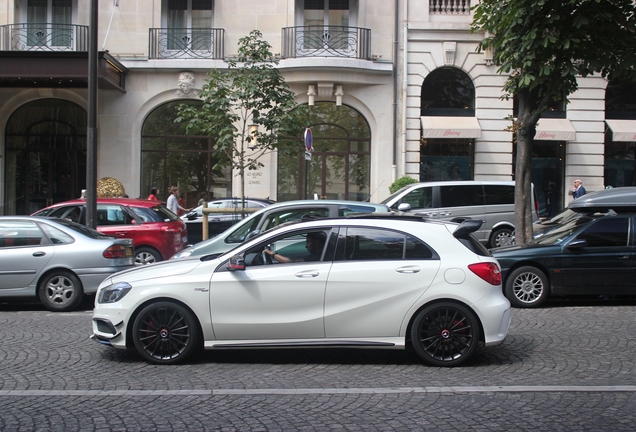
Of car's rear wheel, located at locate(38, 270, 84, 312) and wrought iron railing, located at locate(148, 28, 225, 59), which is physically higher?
wrought iron railing, located at locate(148, 28, 225, 59)

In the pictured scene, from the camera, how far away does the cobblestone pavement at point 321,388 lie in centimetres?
512

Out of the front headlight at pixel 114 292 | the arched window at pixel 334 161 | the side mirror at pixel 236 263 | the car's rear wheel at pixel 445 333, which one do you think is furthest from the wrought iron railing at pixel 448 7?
the front headlight at pixel 114 292

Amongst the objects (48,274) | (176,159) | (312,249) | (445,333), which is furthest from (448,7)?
(445,333)

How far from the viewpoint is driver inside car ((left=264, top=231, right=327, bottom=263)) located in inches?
271

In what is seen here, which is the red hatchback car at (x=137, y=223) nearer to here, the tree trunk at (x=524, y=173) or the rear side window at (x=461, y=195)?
the rear side window at (x=461, y=195)

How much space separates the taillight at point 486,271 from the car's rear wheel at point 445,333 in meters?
0.36

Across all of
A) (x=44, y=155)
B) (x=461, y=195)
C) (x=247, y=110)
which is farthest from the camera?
(x=44, y=155)

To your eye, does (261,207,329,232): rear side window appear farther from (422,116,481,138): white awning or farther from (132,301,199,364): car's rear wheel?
(422,116,481,138): white awning

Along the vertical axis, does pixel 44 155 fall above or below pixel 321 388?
above

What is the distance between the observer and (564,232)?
11141 mm

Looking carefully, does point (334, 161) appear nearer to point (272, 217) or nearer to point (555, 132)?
point (555, 132)

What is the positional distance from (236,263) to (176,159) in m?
18.0

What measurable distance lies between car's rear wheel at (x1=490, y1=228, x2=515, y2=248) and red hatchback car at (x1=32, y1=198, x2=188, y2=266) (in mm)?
8033

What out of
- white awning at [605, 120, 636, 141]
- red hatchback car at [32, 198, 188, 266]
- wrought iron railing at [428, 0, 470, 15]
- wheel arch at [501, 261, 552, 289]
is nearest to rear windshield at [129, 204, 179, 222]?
red hatchback car at [32, 198, 188, 266]
